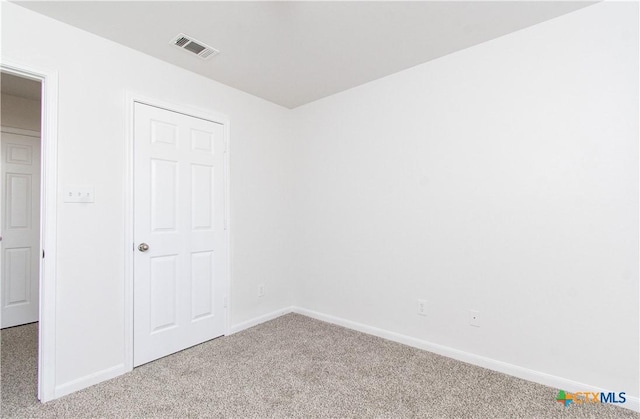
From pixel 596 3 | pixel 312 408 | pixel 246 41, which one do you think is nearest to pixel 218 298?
pixel 312 408

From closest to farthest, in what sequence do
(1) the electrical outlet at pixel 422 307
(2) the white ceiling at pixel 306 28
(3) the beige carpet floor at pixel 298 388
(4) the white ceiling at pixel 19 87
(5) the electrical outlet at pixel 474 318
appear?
1. (3) the beige carpet floor at pixel 298 388
2. (2) the white ceiling at pixel 306 28
3. (5) the electrical outlet at pixel 474 318
4. (1) the electrical outlet at pixel 422 307
5. (4) the white ceiling at pixel 19 87

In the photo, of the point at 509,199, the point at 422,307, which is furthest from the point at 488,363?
the point at 509,199

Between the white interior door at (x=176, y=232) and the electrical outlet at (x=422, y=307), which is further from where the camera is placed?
the electrical outlet at (x=422, y=307)

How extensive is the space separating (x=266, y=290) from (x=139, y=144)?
6.30 feet

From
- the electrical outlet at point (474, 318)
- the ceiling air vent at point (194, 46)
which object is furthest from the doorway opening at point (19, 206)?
the electrical outlet at point (474, 318)

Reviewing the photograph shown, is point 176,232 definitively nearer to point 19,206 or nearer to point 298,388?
point 298,388

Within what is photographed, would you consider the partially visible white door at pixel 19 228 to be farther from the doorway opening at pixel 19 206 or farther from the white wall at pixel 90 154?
the white wall at pixel 90 154

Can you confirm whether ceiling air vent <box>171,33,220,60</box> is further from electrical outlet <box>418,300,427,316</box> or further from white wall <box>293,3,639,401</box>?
electrical outlet <box>418,300,427,316</box>

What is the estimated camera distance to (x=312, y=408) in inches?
74.8

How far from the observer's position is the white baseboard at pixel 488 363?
2.01 m

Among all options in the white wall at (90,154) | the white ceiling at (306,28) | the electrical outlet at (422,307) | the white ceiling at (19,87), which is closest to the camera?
the white ceiling at (306,28)

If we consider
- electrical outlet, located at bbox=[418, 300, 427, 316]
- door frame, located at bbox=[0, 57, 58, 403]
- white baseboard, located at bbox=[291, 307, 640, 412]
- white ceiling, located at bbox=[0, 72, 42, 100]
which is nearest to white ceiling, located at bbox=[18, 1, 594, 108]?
door frame, located at bbox=[0, 57, 58, 403]

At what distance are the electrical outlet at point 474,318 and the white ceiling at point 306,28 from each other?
2.06 metres

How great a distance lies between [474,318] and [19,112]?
16.3 feet
